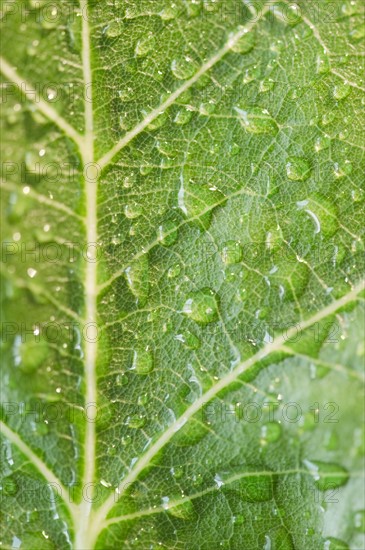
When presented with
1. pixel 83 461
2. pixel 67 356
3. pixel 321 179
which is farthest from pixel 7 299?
pixel 321 179

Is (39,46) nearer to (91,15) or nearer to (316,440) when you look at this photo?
(91,15)

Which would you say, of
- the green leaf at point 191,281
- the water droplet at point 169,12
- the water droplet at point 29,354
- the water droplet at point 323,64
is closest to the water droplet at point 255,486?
the green leaf at point 191,281

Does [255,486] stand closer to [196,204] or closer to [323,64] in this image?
[196,204]

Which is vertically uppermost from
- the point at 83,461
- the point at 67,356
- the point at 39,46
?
the point at 39,46

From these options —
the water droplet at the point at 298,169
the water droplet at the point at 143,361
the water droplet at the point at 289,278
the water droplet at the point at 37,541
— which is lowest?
the water droplet at the point at 37,541

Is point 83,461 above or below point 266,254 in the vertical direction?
below

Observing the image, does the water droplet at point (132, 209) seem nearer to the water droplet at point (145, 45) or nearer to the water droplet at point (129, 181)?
the water droplet at point (129, 181)

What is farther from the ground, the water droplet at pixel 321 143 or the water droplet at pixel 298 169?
the water droplet at pixel 321 143
